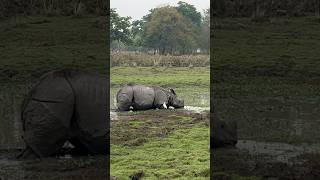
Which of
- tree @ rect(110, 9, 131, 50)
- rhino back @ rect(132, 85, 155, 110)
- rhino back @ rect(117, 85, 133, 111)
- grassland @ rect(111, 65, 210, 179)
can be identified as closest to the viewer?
grassland @ rect(111, 65, 210, 179)

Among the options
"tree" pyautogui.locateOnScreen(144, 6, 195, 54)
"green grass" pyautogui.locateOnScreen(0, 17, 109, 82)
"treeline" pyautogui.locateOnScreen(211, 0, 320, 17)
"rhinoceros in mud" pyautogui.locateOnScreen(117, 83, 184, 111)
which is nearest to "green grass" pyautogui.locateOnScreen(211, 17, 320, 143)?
"treeline" pyautogui.locateOnScreen(211, 0, 320, 17)

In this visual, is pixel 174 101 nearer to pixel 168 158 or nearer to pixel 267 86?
pixel 267 86

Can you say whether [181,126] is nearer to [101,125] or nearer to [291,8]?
[101,125]

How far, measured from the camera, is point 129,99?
475 inches

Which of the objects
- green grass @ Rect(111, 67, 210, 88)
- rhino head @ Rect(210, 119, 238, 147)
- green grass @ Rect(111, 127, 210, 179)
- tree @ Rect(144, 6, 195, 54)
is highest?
tree @ Rect(144, 6, 195, 54)

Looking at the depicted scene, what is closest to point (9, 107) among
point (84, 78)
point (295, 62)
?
point (84, 78)

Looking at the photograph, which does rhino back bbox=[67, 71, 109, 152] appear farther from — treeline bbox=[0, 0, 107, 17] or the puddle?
treeline bbox=[0, 0, 107, 17]

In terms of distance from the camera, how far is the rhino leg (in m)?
6.43

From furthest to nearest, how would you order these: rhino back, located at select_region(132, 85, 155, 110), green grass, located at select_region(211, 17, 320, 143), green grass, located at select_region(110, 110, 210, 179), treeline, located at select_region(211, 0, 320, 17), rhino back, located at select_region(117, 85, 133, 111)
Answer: treeline, located at select_region(211, 0, 320, 17) < rhino back, located at select_region(132, 85, 155, 110) < rhino back, located at select_region(117, 85, 133, 111) < green grass, located at select_region(211, 17, 320, 143) < green grass, located at select_region(110, 110, 210, 179)

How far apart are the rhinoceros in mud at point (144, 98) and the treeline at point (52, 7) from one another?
2.07m

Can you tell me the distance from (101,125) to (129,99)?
5.40 metres

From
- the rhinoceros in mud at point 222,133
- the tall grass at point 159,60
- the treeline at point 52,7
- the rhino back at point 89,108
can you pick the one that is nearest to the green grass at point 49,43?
the treeline at point 52,7

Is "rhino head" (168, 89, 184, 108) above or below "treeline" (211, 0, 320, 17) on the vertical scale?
below

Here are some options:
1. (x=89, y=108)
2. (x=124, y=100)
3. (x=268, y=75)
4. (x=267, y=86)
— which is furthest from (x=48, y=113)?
(x=268, y=75)
